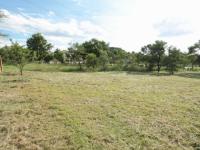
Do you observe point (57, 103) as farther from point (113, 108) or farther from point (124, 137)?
point (124, 137)

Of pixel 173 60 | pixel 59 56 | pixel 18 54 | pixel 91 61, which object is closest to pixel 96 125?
pixel 18 54

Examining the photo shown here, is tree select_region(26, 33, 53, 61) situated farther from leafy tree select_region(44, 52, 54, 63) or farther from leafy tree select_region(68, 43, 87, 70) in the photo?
leafy tree select_region(68, 43, 87, 70)

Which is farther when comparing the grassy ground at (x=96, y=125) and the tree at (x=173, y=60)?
the tree at (x=173, y=60)

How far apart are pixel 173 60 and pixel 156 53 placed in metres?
6.60

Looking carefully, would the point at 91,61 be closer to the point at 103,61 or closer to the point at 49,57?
the point at 103,61

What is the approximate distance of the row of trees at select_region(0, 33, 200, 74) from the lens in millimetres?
25184

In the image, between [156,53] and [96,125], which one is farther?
[156,53]

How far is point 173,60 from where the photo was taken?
30.8m

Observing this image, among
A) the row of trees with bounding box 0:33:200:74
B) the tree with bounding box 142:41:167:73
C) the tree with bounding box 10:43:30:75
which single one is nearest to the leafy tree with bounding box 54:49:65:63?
the row of trees with bounding box 0:33:200:74

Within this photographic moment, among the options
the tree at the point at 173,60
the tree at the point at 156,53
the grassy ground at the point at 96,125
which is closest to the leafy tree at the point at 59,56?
the tree at the point at 156,53

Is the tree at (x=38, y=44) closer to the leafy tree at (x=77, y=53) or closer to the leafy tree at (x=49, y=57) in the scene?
the leafy tree at (x=49, y=57)

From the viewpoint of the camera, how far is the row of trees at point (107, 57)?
82.6 ft

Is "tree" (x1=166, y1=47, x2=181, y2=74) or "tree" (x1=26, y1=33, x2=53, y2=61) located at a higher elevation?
"tree" (x1=26, y1=33, x2=53, y2=61)

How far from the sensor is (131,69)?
37.6 metres
